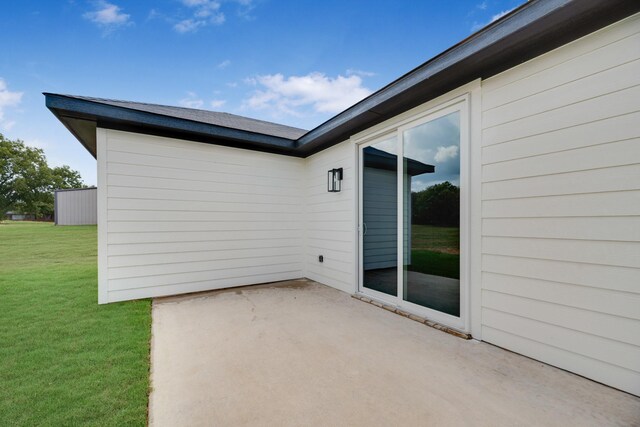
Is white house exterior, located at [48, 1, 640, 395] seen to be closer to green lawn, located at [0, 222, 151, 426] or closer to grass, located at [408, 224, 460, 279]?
grass, located at [408, 224, 460, 279]

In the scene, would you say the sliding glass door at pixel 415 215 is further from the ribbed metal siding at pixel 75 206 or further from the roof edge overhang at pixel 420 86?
the ribbed metal siding at pixel 75 206

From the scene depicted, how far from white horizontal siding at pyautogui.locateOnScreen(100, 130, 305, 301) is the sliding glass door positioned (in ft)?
5.52

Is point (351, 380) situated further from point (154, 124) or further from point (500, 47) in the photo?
point (154, 124)

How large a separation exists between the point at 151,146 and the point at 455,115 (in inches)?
156

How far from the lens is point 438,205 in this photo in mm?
2857

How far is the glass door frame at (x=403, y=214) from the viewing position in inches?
100

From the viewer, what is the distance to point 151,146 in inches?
149

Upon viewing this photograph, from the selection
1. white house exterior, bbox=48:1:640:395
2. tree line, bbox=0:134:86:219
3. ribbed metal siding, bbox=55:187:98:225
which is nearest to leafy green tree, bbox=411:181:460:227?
white house exterior, bbox=48:1:640:395

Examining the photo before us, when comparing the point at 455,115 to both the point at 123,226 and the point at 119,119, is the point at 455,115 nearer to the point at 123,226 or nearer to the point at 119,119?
the point at 119,119

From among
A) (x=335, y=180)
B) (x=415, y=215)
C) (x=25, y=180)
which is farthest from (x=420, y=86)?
(x=25, y=180)

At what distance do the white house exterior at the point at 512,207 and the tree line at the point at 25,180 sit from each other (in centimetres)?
3376

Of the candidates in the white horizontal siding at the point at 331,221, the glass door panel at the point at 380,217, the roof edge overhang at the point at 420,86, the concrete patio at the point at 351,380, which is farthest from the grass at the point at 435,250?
the roof edge overhang at the point at 420,86

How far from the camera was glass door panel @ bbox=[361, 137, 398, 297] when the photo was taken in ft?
11.2

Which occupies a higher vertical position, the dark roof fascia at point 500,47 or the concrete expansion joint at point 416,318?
the dark roof fascia at point 500,47
